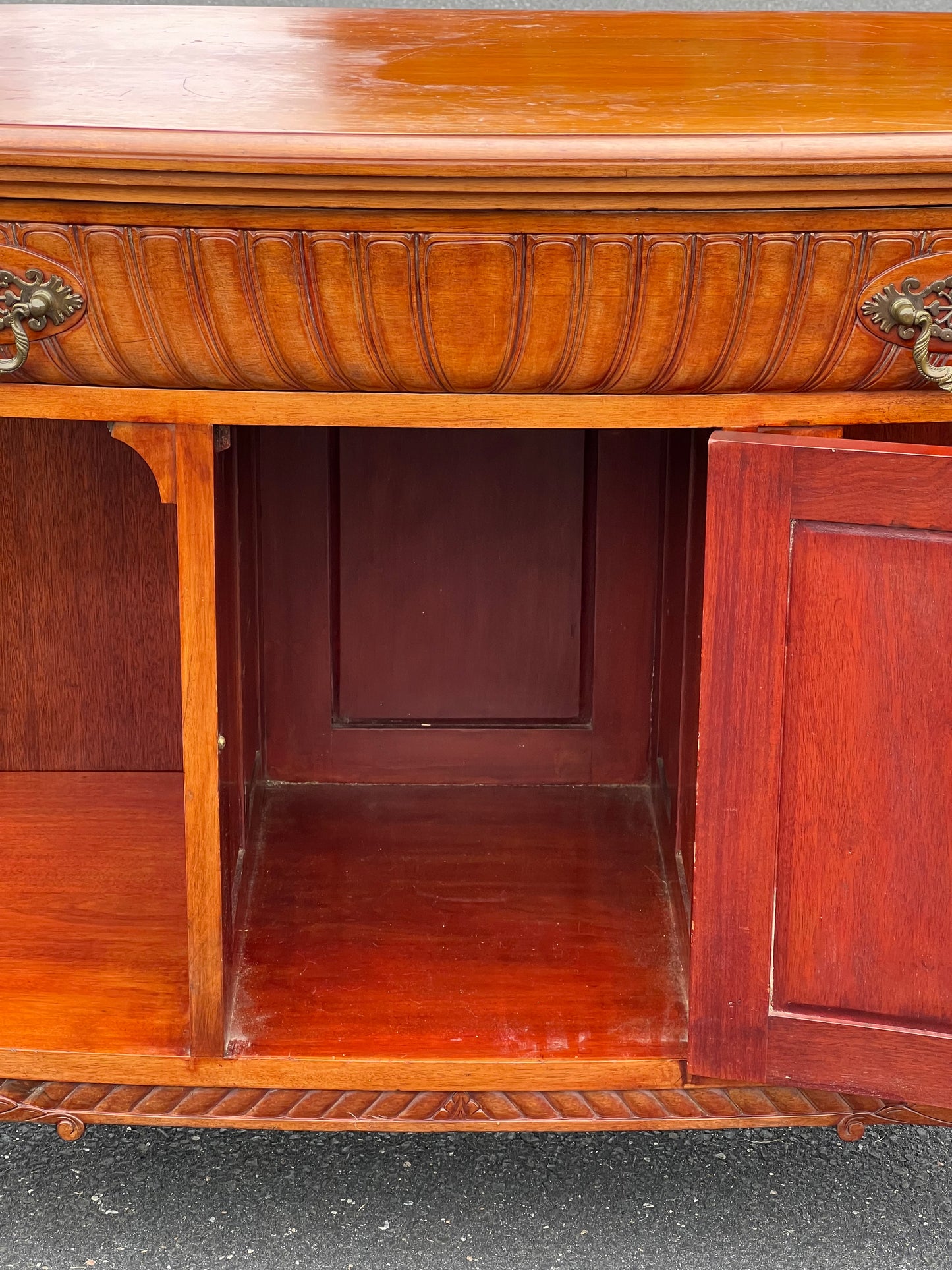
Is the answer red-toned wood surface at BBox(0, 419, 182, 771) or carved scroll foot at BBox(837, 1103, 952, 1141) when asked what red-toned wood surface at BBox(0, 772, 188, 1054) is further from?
carved scroll foot at BBox(837, 1103, 952, 1141)

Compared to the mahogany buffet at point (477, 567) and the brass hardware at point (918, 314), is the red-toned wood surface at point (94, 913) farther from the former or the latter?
the brass hardware at point (918, 314)

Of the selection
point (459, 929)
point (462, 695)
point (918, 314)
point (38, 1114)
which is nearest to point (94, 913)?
point (38, 1114)

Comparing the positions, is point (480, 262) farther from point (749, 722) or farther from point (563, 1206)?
point (563, 1206)

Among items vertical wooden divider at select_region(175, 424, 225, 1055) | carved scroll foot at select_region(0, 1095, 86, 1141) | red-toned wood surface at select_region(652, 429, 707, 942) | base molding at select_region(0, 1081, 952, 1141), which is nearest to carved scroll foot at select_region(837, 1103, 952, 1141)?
base molding at select_region(0, 1081, 952, 1141)

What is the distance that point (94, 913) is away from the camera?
4.41 ft

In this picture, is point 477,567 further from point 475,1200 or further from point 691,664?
point 475,1200

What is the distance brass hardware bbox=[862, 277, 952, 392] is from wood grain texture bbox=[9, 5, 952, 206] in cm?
7

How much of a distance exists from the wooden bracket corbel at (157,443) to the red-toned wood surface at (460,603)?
1.67ft

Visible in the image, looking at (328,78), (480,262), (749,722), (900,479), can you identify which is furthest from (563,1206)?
(328,78)

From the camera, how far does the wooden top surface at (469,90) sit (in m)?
0.91

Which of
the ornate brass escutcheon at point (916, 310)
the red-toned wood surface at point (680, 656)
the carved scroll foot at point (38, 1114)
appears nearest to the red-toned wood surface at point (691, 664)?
the red-toned wood surface at point (680, 656)

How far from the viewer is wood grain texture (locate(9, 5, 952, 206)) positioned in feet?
2.99

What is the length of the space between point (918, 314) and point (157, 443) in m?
0.54

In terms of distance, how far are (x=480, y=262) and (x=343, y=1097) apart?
652 millimetres
